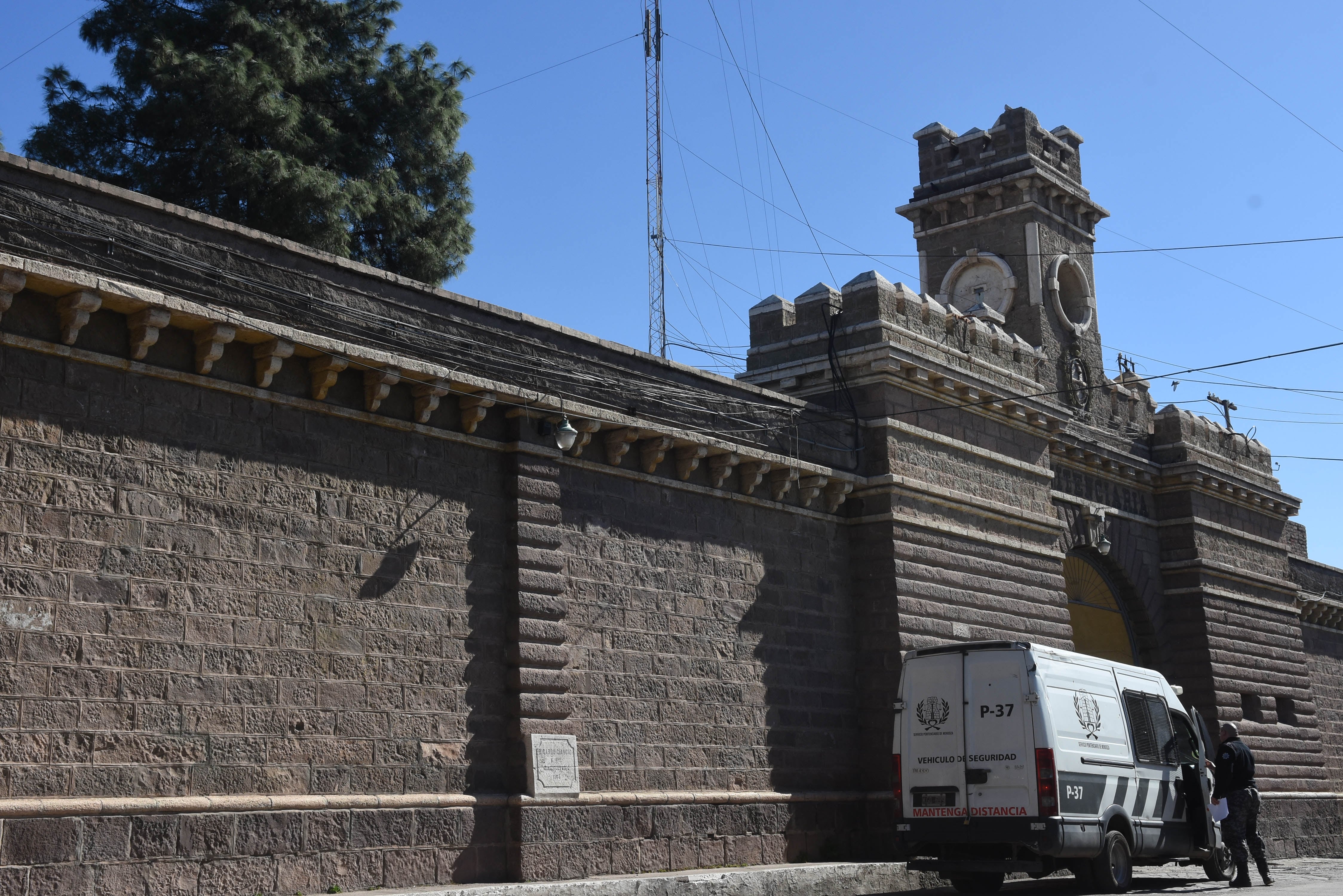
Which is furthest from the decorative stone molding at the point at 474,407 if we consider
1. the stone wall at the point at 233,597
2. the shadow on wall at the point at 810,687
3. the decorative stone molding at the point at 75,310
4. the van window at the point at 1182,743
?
the van window at the point at 1182,743

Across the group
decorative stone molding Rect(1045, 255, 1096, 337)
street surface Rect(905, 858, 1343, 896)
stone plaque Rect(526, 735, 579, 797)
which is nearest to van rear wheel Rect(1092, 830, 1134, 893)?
street surface Rect(905, 858, 1343, 896)

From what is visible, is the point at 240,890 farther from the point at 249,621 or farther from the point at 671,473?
the point at 671,473

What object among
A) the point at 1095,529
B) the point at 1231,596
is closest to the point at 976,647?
the point at 1095,529

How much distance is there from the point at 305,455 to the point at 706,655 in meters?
5.33

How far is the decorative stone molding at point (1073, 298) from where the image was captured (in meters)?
23.2

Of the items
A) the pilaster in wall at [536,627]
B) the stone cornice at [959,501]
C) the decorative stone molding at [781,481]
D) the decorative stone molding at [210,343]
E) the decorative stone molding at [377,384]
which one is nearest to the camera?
the decorative stone molding at [210,343]

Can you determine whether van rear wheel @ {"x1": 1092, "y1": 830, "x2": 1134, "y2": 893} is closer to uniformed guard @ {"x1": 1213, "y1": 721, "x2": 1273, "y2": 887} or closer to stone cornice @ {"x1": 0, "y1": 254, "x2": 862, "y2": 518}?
uniformed guard @ {"x1": 1213, "y1": 721, "x2": 1273, "y2": 887}

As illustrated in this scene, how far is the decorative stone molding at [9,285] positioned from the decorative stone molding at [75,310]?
1.23 feet

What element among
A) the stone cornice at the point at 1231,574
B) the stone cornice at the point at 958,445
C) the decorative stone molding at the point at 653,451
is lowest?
the stone cornice at the point at 1231,574

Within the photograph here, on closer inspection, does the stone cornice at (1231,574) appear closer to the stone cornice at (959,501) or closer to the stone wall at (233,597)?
the stone cornice at (959,501)

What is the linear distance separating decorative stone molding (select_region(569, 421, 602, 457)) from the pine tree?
33.3 ft

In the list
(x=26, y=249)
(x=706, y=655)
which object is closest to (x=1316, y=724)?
(x=706, y=655)

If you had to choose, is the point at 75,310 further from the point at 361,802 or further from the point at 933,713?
the point at 933,713

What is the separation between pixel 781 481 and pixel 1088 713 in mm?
4580
